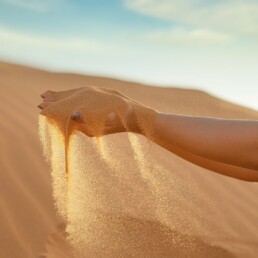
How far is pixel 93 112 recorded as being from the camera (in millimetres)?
2707

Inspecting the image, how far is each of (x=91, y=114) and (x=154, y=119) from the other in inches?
12.2

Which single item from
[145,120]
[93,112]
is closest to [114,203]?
[145,120]

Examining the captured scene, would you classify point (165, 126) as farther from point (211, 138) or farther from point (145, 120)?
→ point (211, 138)

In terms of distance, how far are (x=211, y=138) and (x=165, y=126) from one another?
23 centimetres

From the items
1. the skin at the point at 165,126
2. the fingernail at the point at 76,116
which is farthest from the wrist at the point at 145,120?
the fingernail at the point at 76,116

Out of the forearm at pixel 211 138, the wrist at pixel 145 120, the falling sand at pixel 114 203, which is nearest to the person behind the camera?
the forearm at pixel 211 138

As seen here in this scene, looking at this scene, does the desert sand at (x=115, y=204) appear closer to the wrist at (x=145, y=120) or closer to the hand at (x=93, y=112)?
the hand at (x=93, y=112)

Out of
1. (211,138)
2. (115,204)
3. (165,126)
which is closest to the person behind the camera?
(211,138)

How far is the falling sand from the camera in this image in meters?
3.45

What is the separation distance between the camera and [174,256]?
12.4 ft

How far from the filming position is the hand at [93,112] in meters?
2.71

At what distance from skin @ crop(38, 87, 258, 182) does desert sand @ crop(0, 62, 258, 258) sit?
0.20 m

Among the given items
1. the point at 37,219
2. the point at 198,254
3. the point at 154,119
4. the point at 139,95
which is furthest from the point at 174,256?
the point at 139,95

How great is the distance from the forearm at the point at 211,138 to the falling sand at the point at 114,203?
0.37 feet
